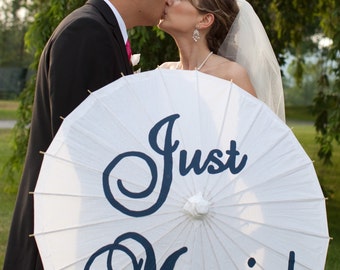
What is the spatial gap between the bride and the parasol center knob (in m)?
1.28

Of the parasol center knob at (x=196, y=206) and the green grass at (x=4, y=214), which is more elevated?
the parasol center knob at (x=196, y=206)

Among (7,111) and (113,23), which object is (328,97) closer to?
(113,23)

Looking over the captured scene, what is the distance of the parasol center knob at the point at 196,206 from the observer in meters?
1.98

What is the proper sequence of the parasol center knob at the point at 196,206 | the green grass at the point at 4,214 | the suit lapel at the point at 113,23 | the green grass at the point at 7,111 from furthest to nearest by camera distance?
the green grass at the point at 7,111 → the green grass at the point at 4,214 → the suit lapel at the point at 113,23 → the parasol center knob at the point at 196,206

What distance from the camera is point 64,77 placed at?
2.14 m

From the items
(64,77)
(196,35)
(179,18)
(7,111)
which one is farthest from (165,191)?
(7,111)

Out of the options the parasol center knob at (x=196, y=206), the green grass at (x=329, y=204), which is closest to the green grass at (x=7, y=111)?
the green grass at (x=329, y=204)

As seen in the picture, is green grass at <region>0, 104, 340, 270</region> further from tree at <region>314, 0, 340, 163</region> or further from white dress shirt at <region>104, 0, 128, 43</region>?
white dress shirt at <region>104, 0, 128, 43</region>

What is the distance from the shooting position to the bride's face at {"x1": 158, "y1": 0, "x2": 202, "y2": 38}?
316 centimetres

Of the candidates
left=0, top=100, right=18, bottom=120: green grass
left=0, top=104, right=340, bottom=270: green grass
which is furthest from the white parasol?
left=0, top=100, right=18, bottom=120: green grass

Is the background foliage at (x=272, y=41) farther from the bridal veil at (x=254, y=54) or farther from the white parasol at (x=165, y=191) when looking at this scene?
the white parasol at (x=165, y=191)

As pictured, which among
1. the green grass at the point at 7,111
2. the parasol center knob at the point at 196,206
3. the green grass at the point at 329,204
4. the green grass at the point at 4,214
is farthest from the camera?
the green grass at the point at 7,111

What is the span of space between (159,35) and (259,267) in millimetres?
5010

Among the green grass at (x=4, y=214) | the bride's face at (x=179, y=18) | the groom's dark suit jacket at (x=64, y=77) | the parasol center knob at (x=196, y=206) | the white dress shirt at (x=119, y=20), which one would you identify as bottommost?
the green grass at (x=4, y=214)
